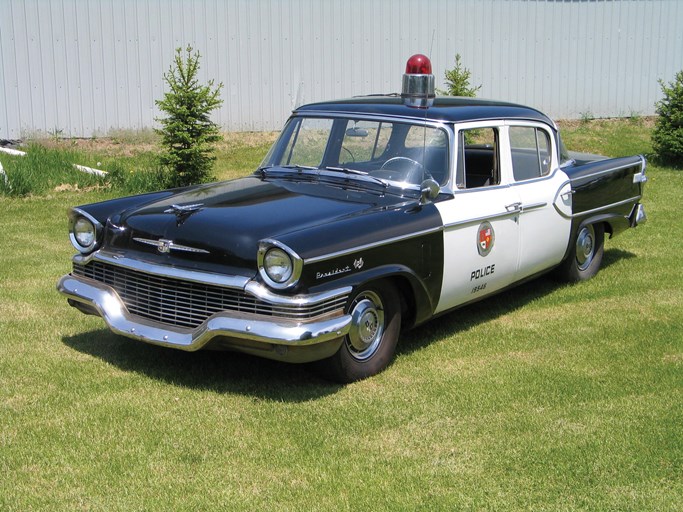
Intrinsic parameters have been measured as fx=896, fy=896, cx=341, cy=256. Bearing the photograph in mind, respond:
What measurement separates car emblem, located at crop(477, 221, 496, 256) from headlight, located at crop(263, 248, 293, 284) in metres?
1.73

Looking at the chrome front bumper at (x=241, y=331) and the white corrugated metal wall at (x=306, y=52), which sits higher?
the white corrugated metal wall at (x=306, y=52)

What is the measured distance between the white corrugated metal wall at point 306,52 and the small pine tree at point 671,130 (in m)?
2.41

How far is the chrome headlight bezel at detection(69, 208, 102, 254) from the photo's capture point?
18.3 ft

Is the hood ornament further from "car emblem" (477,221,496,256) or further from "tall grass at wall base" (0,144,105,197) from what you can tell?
"tall grass at wall base" (0,144,105,197)

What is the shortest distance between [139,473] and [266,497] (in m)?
0.63

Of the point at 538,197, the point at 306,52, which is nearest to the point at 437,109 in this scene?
the point at 538,197

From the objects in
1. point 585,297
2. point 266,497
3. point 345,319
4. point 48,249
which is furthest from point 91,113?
point 266,497

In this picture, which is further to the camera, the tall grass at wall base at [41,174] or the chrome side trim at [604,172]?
the tall grass at wall base at [41,174]

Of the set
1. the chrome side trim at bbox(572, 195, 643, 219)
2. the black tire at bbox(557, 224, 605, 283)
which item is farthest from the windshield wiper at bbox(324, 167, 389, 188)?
the black tire at bbox(557, 224, 605, 283)

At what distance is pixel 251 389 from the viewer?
5.13 meters

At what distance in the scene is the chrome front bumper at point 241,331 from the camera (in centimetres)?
468

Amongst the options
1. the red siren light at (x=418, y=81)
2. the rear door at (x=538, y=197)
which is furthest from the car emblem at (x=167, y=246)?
the rear door at (x=538, y=197)

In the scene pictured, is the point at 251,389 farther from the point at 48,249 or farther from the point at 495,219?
the point at 48,249

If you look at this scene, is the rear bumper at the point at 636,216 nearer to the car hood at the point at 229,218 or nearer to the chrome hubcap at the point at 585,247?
the chrome hubcap at the point at 585,247
